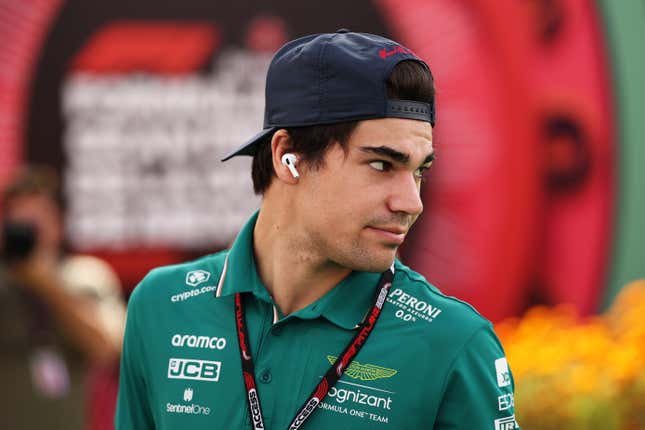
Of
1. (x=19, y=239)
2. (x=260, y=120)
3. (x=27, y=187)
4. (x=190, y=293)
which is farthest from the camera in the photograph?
(x=260, y=120)

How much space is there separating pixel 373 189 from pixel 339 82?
0.78 feet

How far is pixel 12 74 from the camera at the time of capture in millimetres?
6754

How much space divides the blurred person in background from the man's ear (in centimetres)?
250

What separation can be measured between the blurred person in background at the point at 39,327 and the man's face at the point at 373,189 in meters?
2.65

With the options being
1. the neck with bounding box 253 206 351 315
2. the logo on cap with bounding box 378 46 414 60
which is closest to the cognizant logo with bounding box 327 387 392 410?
the neck with bounding box 253 206 351 315

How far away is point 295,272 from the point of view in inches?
94.7

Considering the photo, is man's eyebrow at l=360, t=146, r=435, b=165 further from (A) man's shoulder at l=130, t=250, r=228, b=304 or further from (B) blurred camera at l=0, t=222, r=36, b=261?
(B) blurred camera at l=0, t=222, r=36, b=261

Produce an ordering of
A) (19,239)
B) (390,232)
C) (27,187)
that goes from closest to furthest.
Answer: (390,232), (19,239), (27,187)

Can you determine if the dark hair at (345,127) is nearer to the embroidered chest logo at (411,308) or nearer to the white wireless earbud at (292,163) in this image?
the white wireless earbud at (292,163)

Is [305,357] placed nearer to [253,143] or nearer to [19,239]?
[253,143]

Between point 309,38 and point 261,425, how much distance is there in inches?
33.9

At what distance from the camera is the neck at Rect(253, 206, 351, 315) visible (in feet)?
7.84

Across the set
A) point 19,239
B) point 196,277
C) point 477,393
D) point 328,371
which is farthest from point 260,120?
point 477,393

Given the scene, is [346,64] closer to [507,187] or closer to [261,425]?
[261,425]
